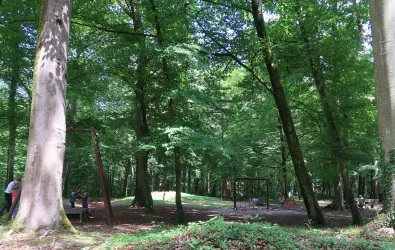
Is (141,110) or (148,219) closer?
(148,219)

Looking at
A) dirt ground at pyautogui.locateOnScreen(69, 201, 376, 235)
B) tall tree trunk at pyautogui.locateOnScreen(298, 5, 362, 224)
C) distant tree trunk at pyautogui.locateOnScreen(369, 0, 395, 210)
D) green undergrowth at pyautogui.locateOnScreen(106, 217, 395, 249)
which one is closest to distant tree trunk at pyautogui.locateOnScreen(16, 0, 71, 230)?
green undergrowth at pyautogui.locateOnScreen(106, 217, 395, 249)

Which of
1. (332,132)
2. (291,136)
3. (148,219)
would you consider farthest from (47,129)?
(332,132)

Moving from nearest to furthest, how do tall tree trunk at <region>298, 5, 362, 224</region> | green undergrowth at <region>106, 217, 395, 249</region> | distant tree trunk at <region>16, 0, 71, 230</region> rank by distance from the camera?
green undergrowth at <region>106, 217, 395, 249</region> → distant tree trunk at <region>16, 0, 71, 230</region> → tall tree trunk at <region>298, 5, 362, 224</region>

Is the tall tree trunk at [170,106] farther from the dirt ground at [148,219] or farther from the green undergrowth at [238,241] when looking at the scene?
the green undergrowth at [238,241]

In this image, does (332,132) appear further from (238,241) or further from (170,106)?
(238,241)

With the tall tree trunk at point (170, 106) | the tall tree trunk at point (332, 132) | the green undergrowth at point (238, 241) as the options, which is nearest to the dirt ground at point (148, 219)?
the tall tree trunk at point (170, 106)

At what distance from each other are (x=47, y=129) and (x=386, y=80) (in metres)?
7.20

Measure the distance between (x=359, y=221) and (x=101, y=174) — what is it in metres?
10.4

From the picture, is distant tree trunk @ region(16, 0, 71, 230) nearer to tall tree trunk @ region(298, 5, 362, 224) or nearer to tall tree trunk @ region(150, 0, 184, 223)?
tall tree trunk @ region(150, 0, 184, 223)

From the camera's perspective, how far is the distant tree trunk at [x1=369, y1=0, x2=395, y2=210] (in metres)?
6.72

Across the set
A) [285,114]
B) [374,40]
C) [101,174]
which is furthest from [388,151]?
[101,174]

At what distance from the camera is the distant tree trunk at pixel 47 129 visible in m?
5.82

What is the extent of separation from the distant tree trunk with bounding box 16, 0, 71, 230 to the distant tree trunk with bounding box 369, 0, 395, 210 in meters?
6.85

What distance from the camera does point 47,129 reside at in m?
6.05
